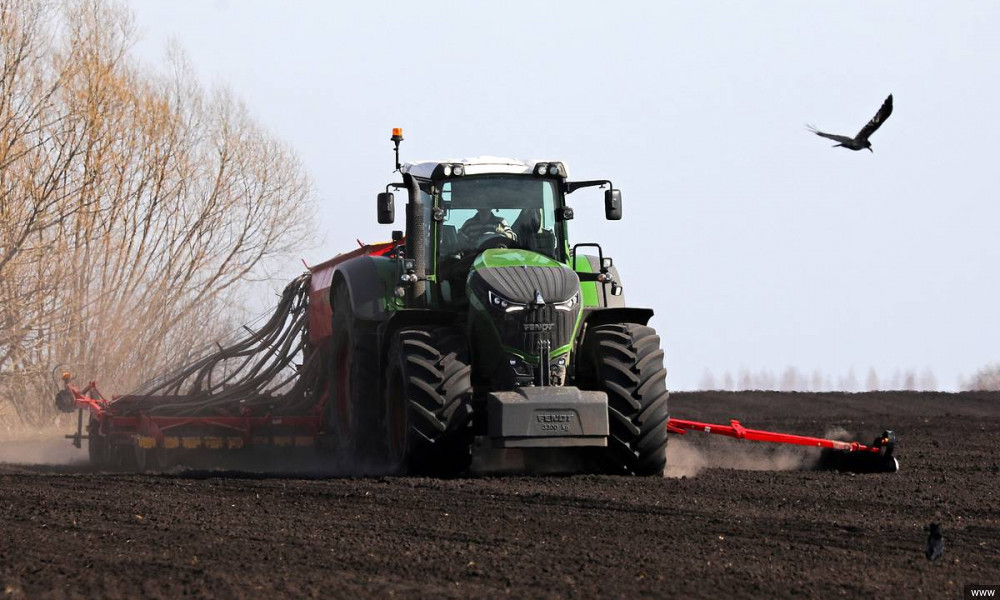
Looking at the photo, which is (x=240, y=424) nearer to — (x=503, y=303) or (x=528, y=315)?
(x=503, y=303)

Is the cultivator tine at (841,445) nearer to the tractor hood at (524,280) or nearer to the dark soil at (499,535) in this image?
the dark soil at (499,535)

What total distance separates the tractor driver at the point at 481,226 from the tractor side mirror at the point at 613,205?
94 cm

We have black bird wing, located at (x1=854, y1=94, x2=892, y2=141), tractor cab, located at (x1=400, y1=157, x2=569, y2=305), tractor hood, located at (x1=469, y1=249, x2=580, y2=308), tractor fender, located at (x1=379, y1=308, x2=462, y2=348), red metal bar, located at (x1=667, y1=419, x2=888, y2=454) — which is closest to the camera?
tractor hood, located at (x1=469, y1=249, x2=580, y2=308)

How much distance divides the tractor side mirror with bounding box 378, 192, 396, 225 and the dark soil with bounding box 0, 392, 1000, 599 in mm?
2331

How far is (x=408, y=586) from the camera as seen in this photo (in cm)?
644

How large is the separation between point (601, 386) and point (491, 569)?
181 inches

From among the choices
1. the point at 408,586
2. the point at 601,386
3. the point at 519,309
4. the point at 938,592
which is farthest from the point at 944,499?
the point at 408,586

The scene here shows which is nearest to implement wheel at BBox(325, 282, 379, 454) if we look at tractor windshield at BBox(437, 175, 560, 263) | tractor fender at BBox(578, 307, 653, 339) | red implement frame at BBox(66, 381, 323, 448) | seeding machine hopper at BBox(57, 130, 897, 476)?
seeding machine hopper at BBox(57, 130, 897, 476)

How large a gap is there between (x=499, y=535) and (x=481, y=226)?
4.91m

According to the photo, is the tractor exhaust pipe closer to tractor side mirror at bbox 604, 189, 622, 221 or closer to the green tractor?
the green tractor

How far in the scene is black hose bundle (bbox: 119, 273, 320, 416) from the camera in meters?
15.9

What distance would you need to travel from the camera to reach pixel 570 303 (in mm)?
11539

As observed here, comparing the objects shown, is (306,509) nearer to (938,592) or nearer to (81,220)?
(938,592)

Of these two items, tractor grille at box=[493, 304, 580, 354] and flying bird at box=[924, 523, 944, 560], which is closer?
flying bird at box=[924, 523, 944, 560]
